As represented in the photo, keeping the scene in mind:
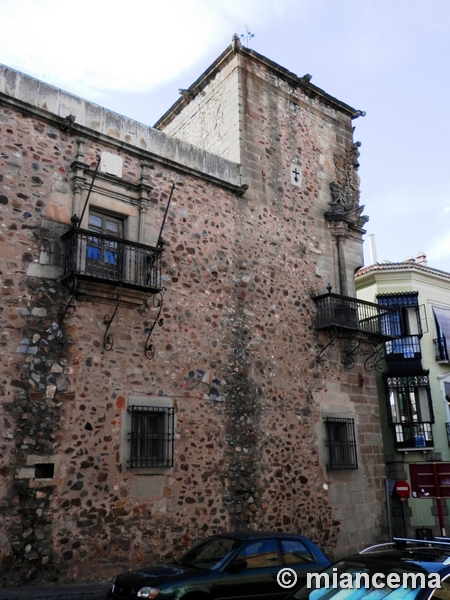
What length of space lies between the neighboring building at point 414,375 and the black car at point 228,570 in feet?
33.0

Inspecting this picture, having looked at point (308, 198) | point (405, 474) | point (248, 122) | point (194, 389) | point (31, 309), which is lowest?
point (405, 474)

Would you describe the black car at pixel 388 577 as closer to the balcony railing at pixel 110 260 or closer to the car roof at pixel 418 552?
the car roof at pixel 418 552

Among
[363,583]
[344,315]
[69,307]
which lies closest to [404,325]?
[344,315]

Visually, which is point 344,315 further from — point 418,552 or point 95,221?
point 418,552

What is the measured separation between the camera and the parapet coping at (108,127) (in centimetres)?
919

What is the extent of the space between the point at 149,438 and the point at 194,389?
1.25m

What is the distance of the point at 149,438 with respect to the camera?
933 cm

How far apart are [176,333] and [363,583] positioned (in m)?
6.56

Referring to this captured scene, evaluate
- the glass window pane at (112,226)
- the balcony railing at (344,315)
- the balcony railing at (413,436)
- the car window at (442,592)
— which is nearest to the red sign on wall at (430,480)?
the car window at (442,592)

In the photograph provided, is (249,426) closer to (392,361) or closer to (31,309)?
(31,309)

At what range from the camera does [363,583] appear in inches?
158

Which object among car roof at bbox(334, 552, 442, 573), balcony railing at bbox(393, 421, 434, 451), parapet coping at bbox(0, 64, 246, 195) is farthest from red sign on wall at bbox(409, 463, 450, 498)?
balcony railing at bbox(393, 421, 434, 451)

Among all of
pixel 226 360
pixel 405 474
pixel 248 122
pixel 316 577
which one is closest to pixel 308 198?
pixel 248 122

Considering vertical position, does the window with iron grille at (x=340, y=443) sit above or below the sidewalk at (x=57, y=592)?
above
